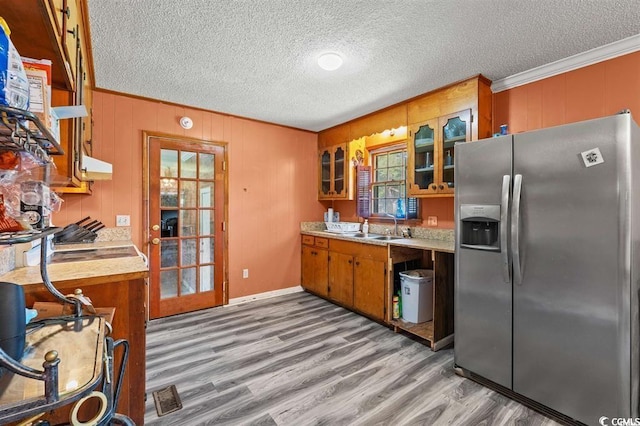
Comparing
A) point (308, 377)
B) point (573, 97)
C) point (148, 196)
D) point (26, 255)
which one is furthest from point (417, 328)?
point (148, 196)

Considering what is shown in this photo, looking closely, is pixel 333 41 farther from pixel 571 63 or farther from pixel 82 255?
pixel 82 255

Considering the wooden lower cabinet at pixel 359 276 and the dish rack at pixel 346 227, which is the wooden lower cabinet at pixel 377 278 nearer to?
the wooden lower cabinet at pixel 359 276

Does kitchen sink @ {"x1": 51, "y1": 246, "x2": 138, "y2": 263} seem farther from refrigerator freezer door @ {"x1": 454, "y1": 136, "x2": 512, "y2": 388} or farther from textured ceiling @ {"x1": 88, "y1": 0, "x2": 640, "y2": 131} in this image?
refrigerator freezer door @ {"x1": 454, "y1": 136, "x2": 512, "y2": 388}

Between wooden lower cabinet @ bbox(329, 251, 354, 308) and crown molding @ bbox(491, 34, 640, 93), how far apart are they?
2.35 meters

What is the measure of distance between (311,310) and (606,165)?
9.86 feet

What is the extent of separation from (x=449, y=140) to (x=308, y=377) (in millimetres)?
2461

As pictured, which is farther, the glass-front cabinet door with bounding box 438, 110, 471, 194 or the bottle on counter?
the bottle on counter

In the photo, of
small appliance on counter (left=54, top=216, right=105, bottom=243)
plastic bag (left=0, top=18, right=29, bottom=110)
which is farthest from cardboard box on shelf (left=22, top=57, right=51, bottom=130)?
small appliance on counter (left=54, top=216, right=105, bottom=243)

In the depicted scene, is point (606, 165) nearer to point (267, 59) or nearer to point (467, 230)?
point (467, 230)

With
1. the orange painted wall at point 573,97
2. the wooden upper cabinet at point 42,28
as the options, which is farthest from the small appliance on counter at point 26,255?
the orange painted wall at point 573,97

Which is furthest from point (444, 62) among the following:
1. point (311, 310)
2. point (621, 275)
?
point (311, 310)

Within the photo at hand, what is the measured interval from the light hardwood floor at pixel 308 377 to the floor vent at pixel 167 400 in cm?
4

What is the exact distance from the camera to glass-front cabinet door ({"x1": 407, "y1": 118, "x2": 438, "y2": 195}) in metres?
2.98

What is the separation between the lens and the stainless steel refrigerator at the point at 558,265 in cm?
155
